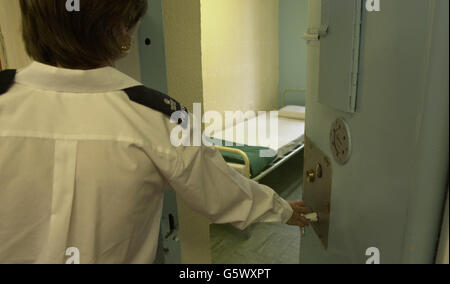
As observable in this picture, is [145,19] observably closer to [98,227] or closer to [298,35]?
[98,227]

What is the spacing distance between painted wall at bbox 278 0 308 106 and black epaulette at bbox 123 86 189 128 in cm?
415

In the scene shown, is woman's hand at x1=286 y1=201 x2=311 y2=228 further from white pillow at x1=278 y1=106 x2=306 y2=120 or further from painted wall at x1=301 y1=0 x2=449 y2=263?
white pillow at x1=278 y1=106 x2=306 y2=120

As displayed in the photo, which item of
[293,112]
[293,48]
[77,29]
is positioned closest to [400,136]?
[77,29]

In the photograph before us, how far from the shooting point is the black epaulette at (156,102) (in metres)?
0.80

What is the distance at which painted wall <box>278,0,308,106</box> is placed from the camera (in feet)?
15.2

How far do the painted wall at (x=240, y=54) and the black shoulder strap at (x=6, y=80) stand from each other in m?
2.89

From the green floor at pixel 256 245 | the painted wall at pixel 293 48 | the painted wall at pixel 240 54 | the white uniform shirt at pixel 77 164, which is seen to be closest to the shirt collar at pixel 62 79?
the white uniform shirt at pixel 77 164

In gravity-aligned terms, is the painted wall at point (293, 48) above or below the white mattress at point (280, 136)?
above

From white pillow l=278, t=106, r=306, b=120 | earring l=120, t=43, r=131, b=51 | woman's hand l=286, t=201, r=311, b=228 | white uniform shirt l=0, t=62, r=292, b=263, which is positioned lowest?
white pillow l=278, t=106, r=306, b=120

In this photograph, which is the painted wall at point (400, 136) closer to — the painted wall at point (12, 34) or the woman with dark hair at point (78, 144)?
the woman with dark hair at point (78, 144)

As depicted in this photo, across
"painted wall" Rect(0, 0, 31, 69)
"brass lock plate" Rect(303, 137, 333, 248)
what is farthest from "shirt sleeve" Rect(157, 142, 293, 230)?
"painted wall" Rect(0, 0, 31, 69)

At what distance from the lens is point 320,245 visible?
116cm
